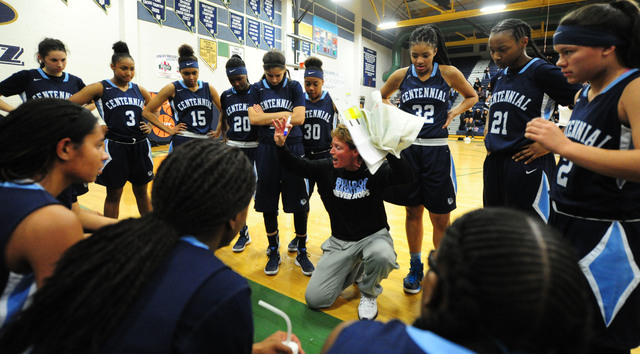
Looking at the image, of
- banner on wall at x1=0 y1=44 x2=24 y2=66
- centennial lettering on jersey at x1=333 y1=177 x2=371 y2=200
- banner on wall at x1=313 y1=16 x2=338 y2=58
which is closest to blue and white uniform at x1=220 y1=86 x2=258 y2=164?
centennial lettering on jersey at x1=333 y1=177 x2=371 y2=200

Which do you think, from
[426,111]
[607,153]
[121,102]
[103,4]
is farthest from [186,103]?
[103,4]

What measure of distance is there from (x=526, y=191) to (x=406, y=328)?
6.37ft

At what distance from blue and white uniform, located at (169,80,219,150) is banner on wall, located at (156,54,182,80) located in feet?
20.0

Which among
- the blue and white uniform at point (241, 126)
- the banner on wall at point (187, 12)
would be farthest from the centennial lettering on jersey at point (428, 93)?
the banner on wall at point (187, 12)

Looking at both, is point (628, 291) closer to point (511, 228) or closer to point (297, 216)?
point (511, 228)

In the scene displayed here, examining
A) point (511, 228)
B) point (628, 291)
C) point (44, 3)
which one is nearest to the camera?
point (511, 228)

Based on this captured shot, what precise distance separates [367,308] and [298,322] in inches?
19.4

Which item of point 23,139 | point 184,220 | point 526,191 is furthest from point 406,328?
point 526,191

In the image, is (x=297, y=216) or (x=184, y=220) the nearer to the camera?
(x=184, y=220)

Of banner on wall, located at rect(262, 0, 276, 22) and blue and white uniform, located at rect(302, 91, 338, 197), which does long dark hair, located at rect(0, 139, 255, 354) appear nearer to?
blue and white uniform, located at rect(302, 91, 338, 197)

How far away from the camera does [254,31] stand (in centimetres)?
1176

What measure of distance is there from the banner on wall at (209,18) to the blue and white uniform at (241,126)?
7.69m

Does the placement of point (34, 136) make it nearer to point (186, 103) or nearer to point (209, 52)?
point (186, 103)

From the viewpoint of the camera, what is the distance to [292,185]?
3.37 metres
